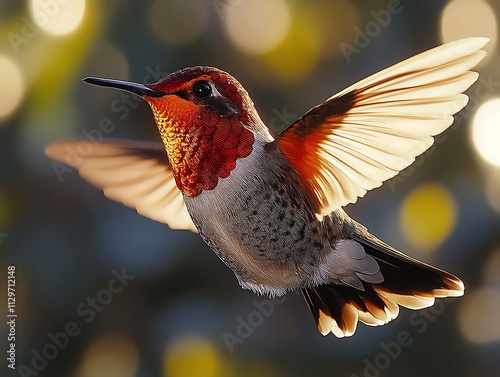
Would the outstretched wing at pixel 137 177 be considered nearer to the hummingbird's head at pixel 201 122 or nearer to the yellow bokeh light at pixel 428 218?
the hummingbird's head at pixel 201 122

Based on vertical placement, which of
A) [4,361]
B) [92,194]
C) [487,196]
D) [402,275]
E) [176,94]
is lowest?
[487,196]

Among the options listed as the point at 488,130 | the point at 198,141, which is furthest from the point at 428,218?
the point at 198,141

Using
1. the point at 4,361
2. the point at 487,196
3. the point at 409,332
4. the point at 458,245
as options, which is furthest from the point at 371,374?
the point at 4,361

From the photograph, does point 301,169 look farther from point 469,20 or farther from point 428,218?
point 469,20

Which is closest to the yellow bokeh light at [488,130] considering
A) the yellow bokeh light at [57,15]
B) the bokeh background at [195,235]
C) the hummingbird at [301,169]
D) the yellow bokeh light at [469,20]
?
the bokeh background at [195,235]

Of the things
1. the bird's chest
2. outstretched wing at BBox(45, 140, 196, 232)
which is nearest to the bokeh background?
outstretched wing at BBox(45, 140, 196, 232)

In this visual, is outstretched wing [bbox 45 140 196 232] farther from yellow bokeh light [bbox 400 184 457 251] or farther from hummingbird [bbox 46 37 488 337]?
yellow bokeh light [bbox 400 184 457 251]

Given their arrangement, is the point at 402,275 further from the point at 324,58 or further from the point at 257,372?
the point at 324,58
